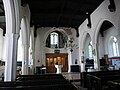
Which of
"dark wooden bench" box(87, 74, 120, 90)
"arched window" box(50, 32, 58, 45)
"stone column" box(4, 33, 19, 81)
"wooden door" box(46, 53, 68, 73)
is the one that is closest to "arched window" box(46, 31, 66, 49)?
"arched window" box(50, 32, 58, 45)

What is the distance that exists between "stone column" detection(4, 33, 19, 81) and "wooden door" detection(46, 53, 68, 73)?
10256mm

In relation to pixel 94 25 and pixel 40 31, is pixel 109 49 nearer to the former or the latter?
pixel 94 25

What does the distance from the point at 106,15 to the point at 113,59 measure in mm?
6173

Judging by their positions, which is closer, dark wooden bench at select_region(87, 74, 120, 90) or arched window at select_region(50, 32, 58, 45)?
dark wooden bench at select_region(87, 74, 120, 90)

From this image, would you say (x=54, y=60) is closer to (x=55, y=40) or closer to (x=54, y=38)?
(x=55, y=40)

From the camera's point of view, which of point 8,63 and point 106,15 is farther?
point 106,15

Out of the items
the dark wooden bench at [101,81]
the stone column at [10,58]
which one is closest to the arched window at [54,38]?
the dark wooden bench at [101,81]

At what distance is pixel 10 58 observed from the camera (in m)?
4.44

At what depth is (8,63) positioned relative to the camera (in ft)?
14.4

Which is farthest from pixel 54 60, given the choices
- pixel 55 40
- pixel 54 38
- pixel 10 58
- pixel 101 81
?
pixel 101 81

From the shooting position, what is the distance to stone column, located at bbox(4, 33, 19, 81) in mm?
4320

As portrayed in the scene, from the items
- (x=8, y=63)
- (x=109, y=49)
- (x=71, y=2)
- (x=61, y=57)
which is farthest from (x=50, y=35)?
(x=8, y=63)

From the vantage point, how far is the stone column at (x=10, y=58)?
170 inches

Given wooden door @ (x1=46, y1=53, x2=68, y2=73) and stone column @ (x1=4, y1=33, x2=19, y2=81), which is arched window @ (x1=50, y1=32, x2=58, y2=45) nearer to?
wooden door @ (x1=46, y1=53, x2=68, y2=73)
